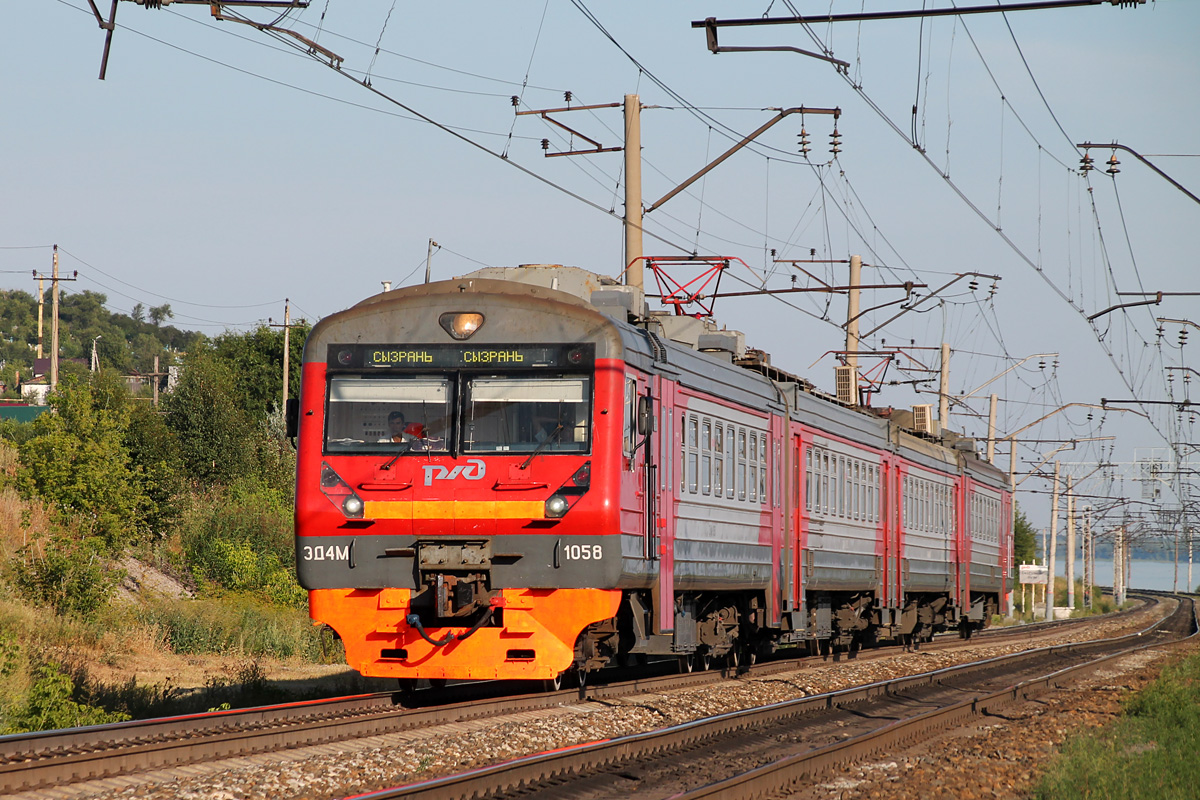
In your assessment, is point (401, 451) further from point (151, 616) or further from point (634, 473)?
point (151, 616)

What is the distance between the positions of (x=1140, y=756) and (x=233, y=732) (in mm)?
7461

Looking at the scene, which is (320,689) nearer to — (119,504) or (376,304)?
(376,304)

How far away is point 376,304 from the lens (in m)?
12.3

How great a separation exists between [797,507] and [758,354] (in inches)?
81.1

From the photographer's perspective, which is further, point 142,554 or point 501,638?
point 142,554

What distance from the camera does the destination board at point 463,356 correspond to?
12.0m

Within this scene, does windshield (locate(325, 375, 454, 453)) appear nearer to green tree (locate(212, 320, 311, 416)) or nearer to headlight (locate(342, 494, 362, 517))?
headlight (locate(342, 494, 362, 517))

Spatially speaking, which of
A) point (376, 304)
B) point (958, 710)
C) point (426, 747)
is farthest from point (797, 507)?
point (426, 747)

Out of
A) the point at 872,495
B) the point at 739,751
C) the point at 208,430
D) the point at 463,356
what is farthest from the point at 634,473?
the point at 208,430

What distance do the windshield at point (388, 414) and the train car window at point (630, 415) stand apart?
155cm

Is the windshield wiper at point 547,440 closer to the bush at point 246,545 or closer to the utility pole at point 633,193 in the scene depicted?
the utility pole at point 633,193

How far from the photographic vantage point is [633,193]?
19578 mm

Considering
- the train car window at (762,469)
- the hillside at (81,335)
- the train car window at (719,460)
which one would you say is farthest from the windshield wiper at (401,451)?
the hillside at (81,335)

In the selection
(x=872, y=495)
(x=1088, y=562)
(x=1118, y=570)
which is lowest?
(x=1118, y=570)
